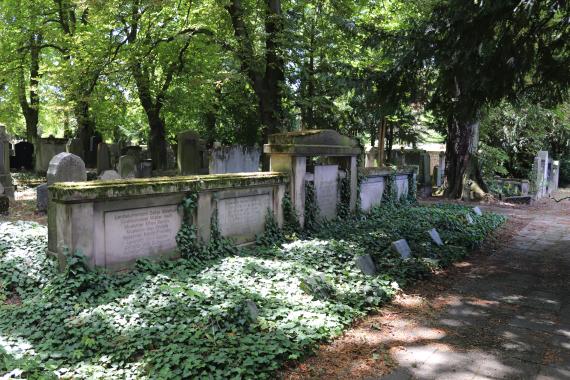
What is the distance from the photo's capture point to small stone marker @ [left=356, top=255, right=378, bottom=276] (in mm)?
6406

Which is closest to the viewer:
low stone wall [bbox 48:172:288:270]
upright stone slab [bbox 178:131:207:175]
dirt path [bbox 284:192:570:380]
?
dirt path [bbox 284:192:570:380]

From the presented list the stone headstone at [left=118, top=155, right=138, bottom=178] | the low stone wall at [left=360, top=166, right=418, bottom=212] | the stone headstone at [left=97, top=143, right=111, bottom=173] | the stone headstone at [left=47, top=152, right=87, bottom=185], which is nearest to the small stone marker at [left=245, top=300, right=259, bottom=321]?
the stone headstone at [left=47, top=152, right=87, bottom=185]

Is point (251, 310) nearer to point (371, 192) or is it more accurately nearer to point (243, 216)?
point (243, 216)

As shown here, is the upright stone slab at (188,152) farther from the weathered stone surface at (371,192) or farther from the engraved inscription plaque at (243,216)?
the engraved inscription plaque at (243,216)

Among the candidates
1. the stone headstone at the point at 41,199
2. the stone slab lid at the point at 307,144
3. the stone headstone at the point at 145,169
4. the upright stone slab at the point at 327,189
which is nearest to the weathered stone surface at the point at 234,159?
the stone headstone at the point at 145,169

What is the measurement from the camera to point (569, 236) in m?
10.3

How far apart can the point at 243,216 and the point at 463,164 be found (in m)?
12.0

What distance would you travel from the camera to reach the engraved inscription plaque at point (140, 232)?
5625mm

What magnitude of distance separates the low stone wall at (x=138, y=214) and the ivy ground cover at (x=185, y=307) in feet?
0.84

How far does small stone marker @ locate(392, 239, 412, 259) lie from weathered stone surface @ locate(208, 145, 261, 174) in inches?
345

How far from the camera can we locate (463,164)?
55.7ft

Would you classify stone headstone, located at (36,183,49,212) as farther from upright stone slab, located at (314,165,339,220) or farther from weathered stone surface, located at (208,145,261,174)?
upright stone slab, located at (314,165,339,220)

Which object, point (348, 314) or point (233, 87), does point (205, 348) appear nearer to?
point (348, 314)

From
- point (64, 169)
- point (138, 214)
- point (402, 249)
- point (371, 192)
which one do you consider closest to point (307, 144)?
point (402, 249)
